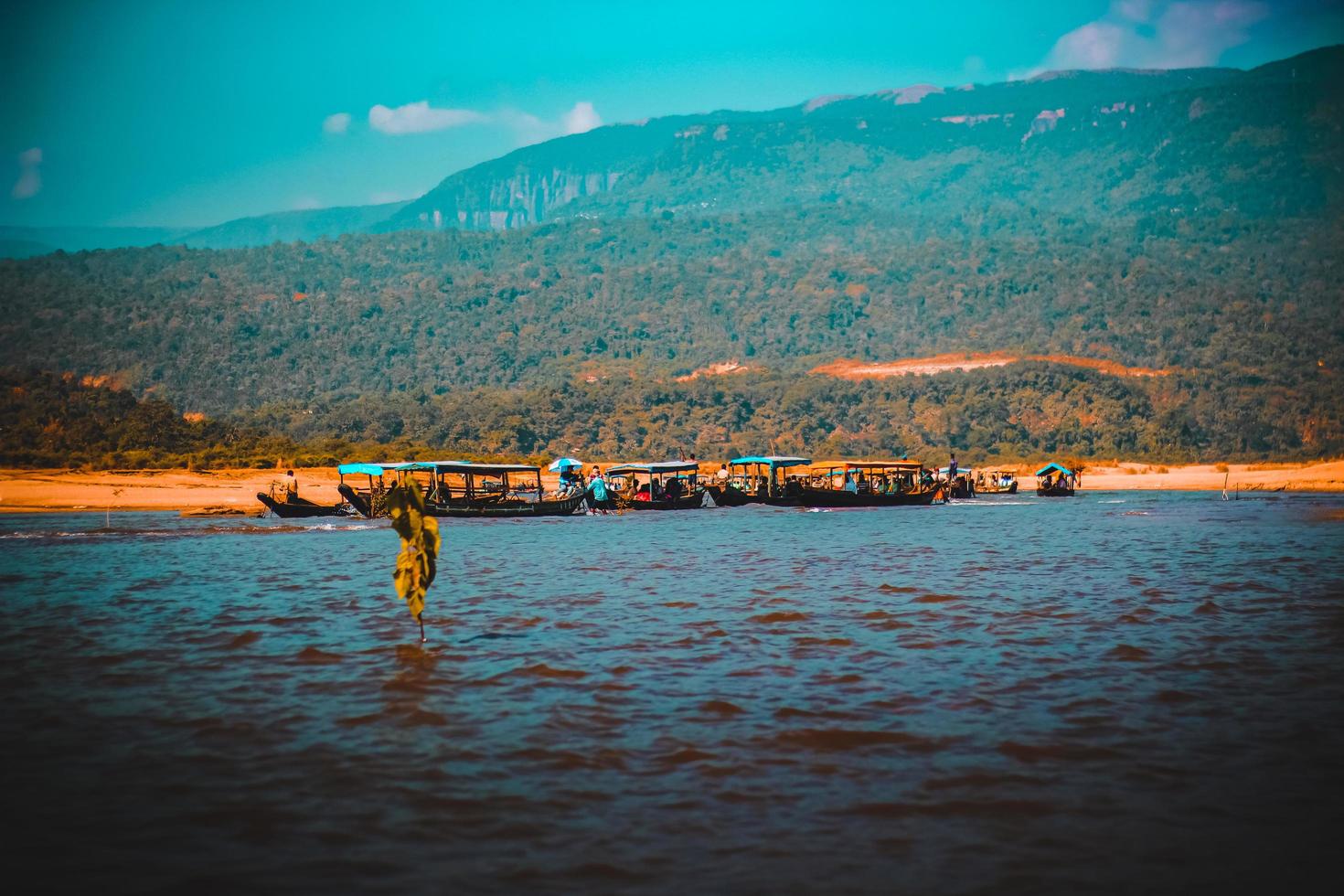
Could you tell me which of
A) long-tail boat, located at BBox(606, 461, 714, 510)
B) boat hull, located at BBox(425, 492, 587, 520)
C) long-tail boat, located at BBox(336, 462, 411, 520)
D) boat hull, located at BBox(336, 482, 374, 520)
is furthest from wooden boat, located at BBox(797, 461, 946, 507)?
boat hull, located at BBox(336, 482, 374, 520)

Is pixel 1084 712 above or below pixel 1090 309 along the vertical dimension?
below

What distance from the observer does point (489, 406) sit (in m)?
142

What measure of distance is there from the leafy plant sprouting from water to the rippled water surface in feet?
2.74

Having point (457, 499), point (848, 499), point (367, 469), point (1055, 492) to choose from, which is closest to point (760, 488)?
point (848, 499)

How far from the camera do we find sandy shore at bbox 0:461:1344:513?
197ft

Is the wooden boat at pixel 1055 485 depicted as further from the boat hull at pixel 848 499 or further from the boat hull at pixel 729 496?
the boat hull at pixel 729 496

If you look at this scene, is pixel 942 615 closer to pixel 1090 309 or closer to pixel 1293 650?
pixel 1293 650

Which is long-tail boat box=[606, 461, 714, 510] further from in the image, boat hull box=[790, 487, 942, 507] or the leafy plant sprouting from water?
the leafy plant sprouting from water

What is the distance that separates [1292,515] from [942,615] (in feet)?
132

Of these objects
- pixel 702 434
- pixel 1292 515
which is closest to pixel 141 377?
pixel 702 434

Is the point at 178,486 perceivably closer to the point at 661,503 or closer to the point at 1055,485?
the point at 661,503

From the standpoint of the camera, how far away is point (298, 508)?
177 ft

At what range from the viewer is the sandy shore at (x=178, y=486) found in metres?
60.1

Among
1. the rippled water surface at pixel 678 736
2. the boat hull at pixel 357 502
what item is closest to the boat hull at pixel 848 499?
the boat hull at pixel 357 502
